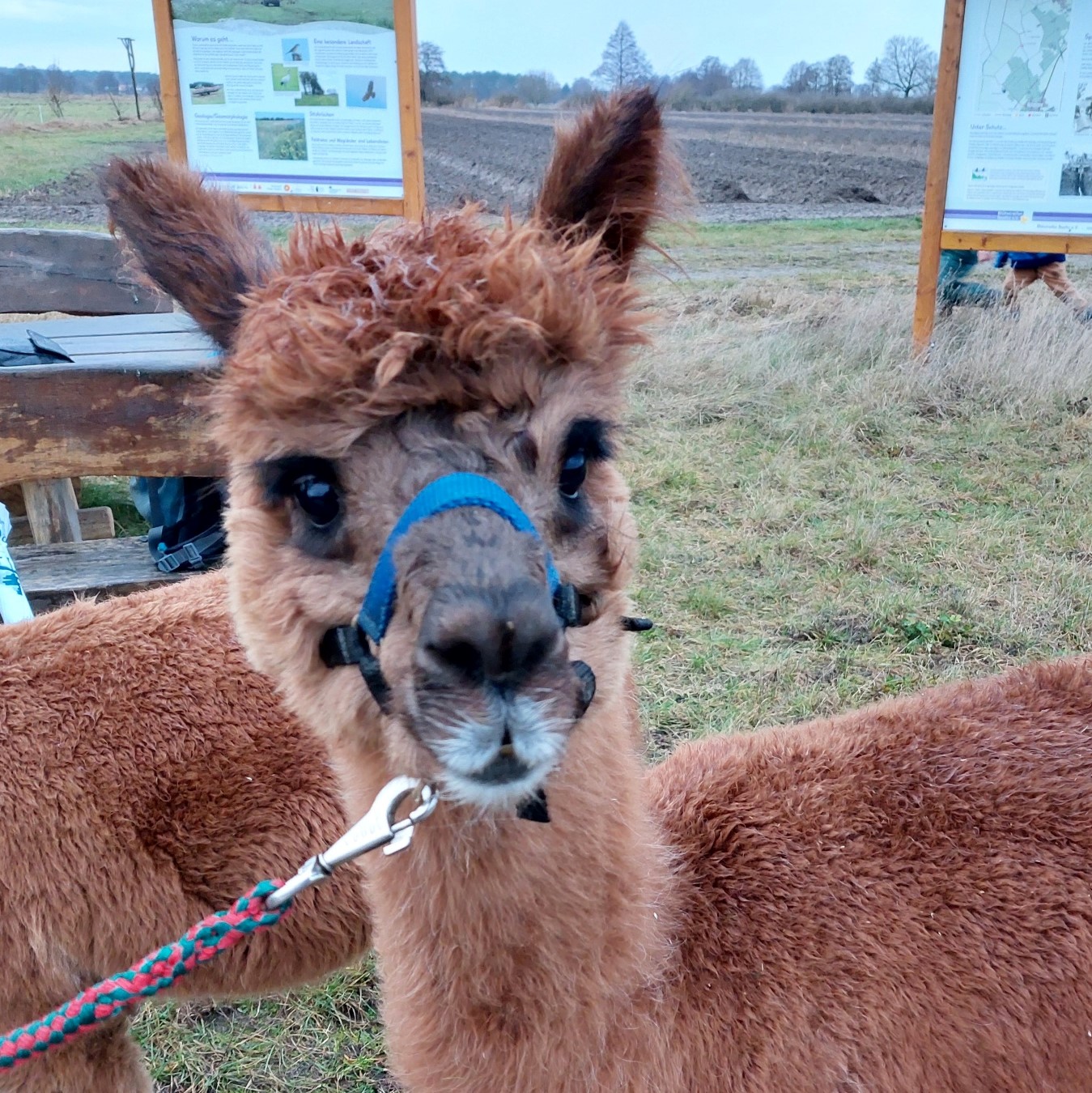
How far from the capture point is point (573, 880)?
1554 mm

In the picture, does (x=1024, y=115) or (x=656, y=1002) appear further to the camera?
(x=1024, y=115)

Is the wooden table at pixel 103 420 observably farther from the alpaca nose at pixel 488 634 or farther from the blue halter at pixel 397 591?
the alpaca nose at pixel 488 634

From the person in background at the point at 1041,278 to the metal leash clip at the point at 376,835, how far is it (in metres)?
8.34

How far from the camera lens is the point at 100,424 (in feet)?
11.7

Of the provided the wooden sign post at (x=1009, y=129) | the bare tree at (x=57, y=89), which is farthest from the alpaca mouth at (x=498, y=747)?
the bare tree at (x=57, y=89)

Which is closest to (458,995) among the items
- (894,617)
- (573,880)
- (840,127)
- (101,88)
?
(573,880)

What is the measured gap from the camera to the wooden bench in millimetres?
3480

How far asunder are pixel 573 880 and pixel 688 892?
0.97ft

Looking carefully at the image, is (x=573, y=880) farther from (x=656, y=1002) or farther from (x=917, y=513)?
(x=917, y=513)


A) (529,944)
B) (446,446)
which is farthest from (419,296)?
(529,944)

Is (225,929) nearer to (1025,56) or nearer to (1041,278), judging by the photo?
(1025,56)

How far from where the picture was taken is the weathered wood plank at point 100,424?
11.4 feet

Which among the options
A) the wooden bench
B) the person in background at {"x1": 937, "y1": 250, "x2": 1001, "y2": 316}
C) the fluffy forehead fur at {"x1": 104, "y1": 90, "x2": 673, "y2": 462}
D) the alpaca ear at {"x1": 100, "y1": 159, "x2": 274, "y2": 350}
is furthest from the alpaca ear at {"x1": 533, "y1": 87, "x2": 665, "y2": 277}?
the person in background at {"x1": 937, "y1": 250, "x2": 1001, "y2": 316}

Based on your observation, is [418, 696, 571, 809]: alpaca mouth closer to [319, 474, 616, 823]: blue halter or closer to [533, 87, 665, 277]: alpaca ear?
[319, 474, 616, 823]: blue halter
